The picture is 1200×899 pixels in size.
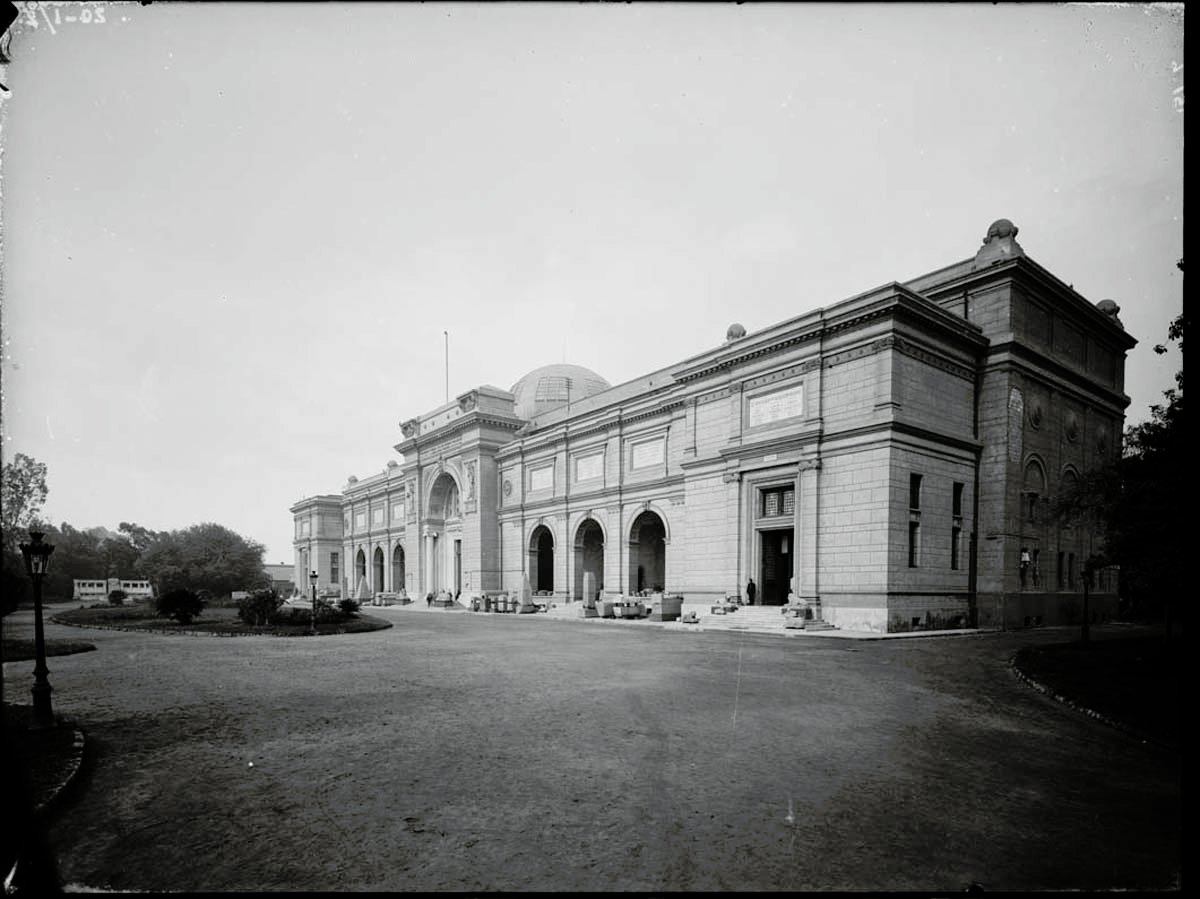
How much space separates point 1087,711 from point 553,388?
1767 inches

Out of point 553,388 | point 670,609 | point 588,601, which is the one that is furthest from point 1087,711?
point 553,388

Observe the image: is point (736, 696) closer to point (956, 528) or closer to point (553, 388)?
point (956, 528)

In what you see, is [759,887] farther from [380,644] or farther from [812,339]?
[812,339]

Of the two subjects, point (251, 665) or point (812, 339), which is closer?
point (251, 665)

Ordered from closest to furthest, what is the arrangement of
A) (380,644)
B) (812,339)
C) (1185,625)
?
(1185,625) < (380,644) < (812,339)

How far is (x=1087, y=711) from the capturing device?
9227mm

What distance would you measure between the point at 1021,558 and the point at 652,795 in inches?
997

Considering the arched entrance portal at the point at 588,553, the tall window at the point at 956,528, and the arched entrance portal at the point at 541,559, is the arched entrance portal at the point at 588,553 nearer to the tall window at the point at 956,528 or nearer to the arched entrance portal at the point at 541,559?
the arched entrance portal at the point at 541,559

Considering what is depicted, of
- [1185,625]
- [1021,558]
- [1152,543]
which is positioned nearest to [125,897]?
[1185,625]

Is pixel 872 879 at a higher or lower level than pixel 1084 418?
lower

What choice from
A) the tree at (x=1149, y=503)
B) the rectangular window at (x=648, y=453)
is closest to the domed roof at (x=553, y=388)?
the rectangular window at (x=648, y=453)

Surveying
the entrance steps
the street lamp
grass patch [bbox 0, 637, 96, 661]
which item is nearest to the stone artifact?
the entrance steps

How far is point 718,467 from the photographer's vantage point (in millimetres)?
28828

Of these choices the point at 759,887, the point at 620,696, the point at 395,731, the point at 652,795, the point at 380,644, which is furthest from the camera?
the point at 380,644
